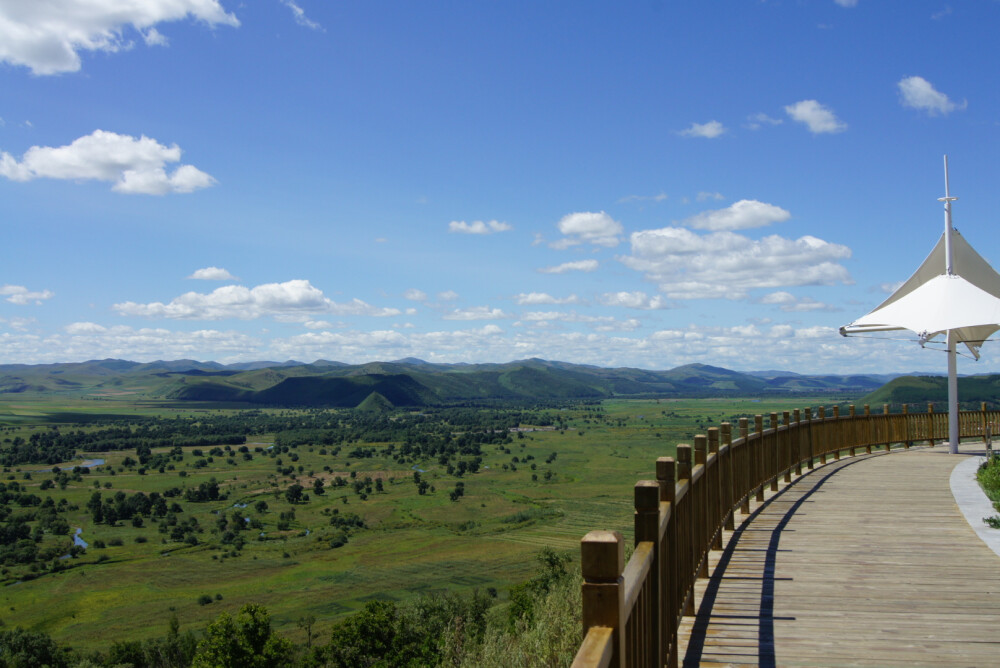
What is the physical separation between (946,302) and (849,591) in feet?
40.7

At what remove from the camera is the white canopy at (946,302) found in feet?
51.3

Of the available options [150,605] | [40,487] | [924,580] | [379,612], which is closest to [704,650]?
[924,580]

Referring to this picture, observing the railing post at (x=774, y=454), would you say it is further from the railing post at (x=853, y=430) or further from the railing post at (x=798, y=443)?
the railing post at (x=853, y=430)

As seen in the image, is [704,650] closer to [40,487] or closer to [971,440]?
[971,440]

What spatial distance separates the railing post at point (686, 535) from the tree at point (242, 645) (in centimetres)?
3406

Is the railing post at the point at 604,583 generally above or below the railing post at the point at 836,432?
above

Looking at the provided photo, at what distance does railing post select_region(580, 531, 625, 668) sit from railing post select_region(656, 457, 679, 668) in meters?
1.59

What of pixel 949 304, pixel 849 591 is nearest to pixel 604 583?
pixel 849 591

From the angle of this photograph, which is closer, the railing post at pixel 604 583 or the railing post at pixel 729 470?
the railing post at pixel 604 583

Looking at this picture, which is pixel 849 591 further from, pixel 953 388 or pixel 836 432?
pixel 953 388

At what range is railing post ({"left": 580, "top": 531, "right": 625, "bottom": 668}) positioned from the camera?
2.30 meters

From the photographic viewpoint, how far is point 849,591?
6.24m

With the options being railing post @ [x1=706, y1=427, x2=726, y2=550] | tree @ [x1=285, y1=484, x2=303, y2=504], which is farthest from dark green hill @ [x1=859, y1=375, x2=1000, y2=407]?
railing post @ [x1=706, y1=427, x2=726, y2=550]

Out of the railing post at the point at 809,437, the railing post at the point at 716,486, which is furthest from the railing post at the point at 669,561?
the railing post at the point at 809,437
